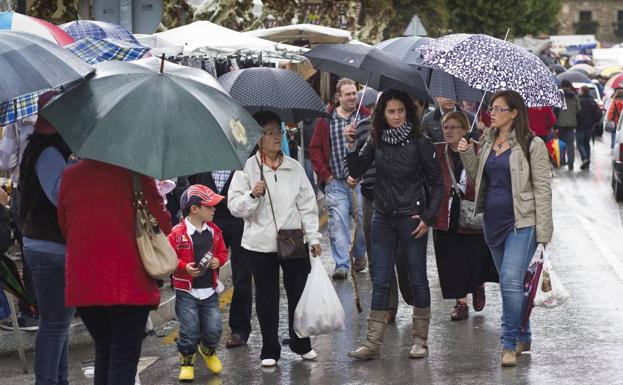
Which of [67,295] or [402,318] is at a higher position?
[67,295]

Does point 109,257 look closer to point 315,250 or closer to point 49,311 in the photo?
point 49,311

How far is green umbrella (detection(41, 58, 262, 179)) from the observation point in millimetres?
5855

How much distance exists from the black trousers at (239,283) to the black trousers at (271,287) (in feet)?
1.80

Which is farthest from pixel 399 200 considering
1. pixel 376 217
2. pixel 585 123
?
pixel 585 123

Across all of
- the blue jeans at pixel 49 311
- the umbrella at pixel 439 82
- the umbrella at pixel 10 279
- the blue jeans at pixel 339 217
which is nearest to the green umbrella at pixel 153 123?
the blue jeans at pixel 49 311

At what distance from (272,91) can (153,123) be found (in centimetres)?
304

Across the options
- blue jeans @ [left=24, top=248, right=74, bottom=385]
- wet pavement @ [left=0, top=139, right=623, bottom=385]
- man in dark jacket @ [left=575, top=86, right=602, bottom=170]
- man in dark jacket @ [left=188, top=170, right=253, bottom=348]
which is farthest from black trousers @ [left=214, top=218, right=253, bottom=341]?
man in dark jacket @ [left=575, top=86, right=602, bottom=170]

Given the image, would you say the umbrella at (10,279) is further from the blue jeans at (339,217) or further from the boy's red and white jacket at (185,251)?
the blue jeans at (339,217)

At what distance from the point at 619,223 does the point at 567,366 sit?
9.58 metres

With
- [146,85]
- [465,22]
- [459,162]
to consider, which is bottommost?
[465,22]

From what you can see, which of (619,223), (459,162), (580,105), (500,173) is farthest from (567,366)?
(580,105)

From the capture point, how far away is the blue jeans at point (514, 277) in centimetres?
843

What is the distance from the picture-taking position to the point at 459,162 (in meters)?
9.81

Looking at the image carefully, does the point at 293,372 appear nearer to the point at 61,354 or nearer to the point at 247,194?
the point at 247,194
